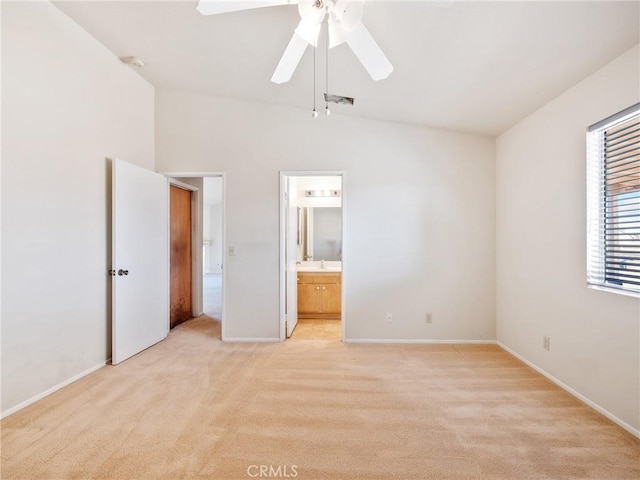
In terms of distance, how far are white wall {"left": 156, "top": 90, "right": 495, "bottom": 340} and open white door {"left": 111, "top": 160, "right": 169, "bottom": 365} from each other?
54 cm

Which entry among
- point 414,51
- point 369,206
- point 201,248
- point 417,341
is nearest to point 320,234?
point 369,206

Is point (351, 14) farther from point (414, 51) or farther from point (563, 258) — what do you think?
point (563, 258)

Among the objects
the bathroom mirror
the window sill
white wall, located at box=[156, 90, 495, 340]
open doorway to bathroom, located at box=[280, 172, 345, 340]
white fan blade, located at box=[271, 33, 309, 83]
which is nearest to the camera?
white fan blade, located at box=[271, 33, 309, 83]

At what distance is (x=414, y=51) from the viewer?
2.17 metres

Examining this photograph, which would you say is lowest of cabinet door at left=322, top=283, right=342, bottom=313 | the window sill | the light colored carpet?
the light colored carpet

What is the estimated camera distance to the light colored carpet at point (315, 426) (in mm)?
1587

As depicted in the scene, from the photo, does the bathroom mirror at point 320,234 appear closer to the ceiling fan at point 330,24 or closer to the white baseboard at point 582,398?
the white baseboard at point 582,398

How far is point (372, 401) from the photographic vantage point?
87.6 inches

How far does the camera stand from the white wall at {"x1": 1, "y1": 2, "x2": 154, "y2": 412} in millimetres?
2064

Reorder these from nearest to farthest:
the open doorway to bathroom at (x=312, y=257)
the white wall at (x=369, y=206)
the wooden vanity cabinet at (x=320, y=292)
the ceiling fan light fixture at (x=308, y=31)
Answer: the ceiling fan light fixture at (x=308, y=31), the white wall at (x=369, y=206), the open doorway to bathroom at (x=312, y=257), the wooden vanity cabinet at (x=320, y=292)

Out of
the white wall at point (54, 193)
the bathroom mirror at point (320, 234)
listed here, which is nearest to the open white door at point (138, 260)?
the white wall at point (54, 193)

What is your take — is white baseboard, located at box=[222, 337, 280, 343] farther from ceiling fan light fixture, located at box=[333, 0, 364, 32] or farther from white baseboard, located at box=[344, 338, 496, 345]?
ceiling fan light fixture, located at box=[333, 0, 364, 32]

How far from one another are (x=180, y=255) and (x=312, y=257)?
2068 millimetres

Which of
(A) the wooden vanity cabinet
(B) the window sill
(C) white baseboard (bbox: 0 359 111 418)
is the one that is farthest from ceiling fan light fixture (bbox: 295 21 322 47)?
(A) the wooden vanity cabinet
